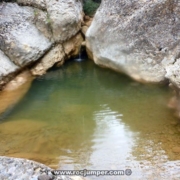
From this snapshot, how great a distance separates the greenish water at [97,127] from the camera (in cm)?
412

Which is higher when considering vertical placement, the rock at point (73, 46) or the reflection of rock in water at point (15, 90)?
the rock at point (73, 46)

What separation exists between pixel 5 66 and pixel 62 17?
8.00 ft

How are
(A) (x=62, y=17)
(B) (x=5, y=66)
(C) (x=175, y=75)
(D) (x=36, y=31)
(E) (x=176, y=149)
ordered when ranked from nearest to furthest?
1. (E) (x=176, y=149)
2. (C) (x=175, y=75)
3. (B) (x=5, y=66)
4. (D) (x=36, y=31)
5. (A) (x=62, y=17)

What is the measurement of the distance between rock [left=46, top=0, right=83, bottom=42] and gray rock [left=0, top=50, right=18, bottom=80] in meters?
1.75

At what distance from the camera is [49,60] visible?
8312mm

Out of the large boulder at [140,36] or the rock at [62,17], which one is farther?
the rock at [62,17]

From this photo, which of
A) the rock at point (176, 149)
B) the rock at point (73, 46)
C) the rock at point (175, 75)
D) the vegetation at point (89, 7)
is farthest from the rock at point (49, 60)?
the rock at point (176, 149)

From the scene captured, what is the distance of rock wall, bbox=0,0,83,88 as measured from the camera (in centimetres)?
748

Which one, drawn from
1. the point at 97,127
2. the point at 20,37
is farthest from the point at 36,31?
the point at 97,127

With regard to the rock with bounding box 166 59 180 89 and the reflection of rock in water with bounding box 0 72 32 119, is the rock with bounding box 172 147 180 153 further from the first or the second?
the reflection of rock in water with bounding box 0 72 32 119

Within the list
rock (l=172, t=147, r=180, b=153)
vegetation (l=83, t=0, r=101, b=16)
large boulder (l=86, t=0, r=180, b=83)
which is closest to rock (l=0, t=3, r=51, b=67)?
large boulder (l=86, t=0, r=180, b=83)

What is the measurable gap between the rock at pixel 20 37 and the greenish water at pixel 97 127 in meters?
0.96

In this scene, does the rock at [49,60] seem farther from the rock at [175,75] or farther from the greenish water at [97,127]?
the rock at [175,75]

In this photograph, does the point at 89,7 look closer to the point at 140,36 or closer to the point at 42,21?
the point at 42,21
